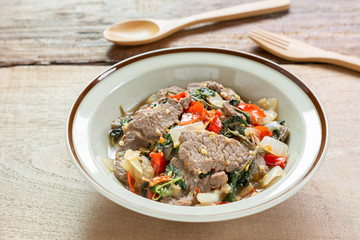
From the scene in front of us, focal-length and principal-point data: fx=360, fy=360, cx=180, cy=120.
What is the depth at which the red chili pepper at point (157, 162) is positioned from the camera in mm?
2709

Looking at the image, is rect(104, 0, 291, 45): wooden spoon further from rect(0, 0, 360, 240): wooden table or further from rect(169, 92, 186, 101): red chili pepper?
rect(169, 92, 186, 101): red chili pepper

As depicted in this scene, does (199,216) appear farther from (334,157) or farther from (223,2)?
(223,2)

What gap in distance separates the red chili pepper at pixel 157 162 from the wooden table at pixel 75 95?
0.36 metres

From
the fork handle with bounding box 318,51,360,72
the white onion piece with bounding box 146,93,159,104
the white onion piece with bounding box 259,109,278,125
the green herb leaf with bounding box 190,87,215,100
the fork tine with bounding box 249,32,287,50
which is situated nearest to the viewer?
the white onion piece with bounding box 259,109,278,125

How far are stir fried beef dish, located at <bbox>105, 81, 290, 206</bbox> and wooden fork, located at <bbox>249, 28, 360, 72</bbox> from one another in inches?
45.9

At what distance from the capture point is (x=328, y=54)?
4.05 m

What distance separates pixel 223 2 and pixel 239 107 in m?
2.58

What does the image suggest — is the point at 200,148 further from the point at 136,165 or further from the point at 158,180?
the point at 136,165

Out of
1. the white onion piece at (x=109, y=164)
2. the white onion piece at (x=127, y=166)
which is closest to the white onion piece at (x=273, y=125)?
the white onion piece at (x=127, y=166)

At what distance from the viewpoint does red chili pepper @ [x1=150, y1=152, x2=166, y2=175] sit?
2709 mm

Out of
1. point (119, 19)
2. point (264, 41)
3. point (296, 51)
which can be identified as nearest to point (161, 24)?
point (119, 19)

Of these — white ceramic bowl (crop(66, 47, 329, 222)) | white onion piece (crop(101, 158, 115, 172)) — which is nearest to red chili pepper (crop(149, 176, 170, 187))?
white ceramic bowl (crop(66, 47, 329, 222))

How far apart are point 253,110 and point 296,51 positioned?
1.39 meters

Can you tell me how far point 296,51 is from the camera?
4.11 m
